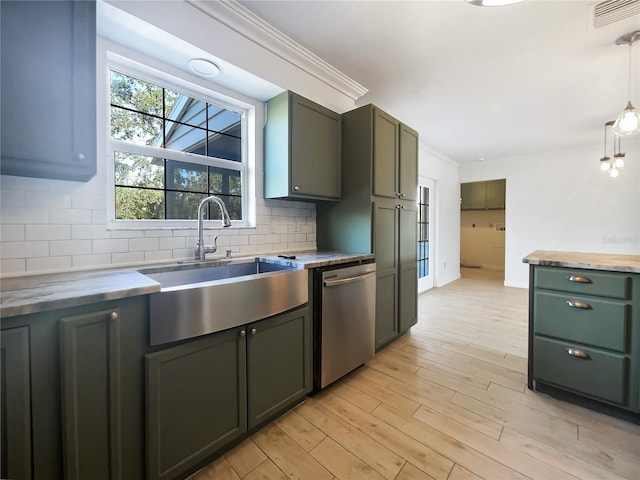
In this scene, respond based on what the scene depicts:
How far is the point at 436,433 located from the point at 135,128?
2661 mm

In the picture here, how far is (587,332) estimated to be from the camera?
1717 mm

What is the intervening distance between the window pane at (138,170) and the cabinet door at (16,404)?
45.0 inches

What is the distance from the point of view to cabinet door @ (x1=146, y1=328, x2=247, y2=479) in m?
1.10

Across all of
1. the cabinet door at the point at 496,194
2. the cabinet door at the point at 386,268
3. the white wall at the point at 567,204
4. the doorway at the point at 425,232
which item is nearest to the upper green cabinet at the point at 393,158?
the cabinet door at the point at 386,268

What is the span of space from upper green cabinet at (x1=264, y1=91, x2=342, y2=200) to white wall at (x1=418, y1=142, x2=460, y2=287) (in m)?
2.94

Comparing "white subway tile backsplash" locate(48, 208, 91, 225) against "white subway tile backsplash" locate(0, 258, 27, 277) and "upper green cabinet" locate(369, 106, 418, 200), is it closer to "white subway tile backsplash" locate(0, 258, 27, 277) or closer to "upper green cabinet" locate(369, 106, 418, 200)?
"white subway tile backsplash" locate(0, 258, 27, 277)

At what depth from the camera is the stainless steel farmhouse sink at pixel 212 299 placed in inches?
43.8

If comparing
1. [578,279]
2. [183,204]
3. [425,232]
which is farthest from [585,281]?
[425,232]

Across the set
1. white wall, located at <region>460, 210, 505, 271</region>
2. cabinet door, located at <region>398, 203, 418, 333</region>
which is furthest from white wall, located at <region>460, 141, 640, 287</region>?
cabinet door, located at <region>398, 203, 418, 333</region>

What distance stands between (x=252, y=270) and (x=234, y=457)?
1.13m

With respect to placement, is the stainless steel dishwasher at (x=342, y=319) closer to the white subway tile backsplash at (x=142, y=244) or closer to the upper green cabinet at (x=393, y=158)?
the upper green cabinet at (x=393, y=158)

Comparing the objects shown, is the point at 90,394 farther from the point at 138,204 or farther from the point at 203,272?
the point at 138,204

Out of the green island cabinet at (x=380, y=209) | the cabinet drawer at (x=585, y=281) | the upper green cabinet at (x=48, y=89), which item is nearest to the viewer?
the upper green cabinet at (x=48, y=89)

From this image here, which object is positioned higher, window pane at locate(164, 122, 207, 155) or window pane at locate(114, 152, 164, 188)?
window pane at locate(164, 122, 207, 155)
